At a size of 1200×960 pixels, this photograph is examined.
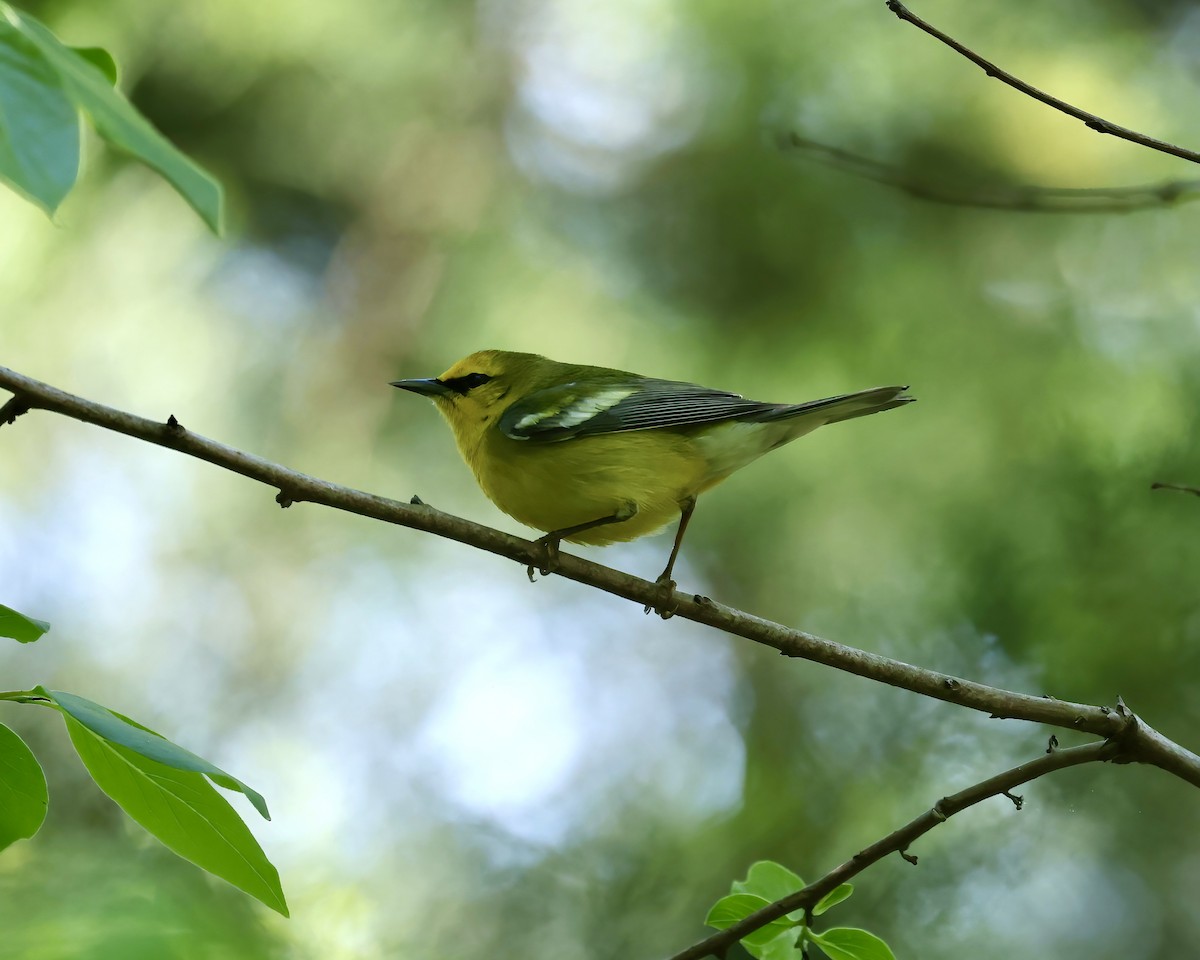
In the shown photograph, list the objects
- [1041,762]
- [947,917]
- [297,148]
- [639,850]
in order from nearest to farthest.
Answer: [1041,762] < [947,917] < [639,850] < [297,148]

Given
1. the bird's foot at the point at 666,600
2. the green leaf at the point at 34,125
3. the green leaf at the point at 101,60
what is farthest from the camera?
the bird's foot at the point at 666,600

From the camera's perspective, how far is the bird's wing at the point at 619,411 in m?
3.29

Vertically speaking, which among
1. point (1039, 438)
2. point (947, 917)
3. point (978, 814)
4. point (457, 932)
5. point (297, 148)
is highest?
point (297, 148)

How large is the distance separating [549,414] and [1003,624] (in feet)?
5.85

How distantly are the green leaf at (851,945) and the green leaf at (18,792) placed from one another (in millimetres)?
1019

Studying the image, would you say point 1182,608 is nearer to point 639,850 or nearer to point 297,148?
point 639,850

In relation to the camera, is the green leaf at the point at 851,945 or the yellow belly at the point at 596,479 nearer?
the green leaf at the point at 851,945

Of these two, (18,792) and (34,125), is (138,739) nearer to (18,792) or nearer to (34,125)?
(18,792)

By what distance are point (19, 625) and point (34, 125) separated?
1.71 feet

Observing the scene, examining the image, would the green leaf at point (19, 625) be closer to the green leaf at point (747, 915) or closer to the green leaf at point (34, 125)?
the green leaf at point (34, 125)

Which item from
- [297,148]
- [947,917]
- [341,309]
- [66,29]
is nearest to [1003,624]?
[947,917]

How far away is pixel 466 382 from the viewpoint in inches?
148

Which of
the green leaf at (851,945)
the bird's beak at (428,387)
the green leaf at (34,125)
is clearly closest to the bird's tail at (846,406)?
the bird's beak at (428,387)

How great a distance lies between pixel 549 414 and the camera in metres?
3.38
